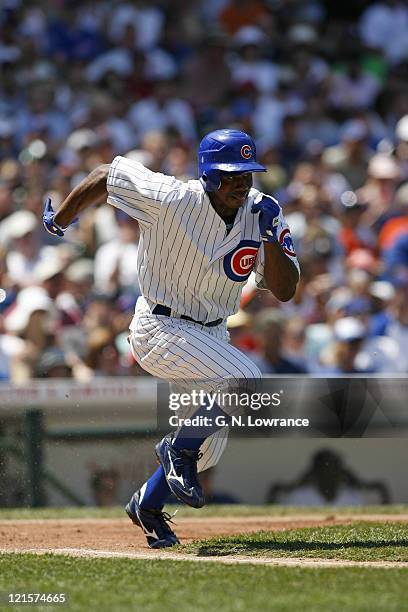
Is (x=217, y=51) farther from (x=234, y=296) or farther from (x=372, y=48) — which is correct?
(x=234, y=296)

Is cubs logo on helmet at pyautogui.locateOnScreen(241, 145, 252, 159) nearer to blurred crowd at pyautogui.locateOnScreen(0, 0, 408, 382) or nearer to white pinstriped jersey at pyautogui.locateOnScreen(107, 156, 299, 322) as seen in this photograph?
white pinstriped jersey at pyautogui.locateOnScreen(107, 156, 299, 322)

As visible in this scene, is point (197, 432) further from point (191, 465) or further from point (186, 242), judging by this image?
point (186, 242)

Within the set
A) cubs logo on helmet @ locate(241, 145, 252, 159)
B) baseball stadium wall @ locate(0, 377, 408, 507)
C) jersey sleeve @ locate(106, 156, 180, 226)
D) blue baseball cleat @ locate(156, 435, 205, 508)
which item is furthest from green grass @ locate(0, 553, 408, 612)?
baseball stadium wall @ locate(0, 377, 408, 507)

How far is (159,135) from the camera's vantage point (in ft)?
38.5

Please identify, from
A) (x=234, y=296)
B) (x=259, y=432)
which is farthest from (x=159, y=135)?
(x=234, y=296)

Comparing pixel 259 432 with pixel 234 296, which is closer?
pixel 234 296

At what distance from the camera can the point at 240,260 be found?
18.7ft

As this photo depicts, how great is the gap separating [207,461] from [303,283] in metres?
4.66

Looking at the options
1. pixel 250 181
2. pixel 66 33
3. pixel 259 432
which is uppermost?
pixel 66 33

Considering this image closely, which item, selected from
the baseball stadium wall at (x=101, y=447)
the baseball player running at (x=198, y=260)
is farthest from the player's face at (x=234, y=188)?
the baseball stadium wall at (x=101, y=447)

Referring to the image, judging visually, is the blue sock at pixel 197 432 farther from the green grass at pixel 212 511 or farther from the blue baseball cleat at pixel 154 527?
the green grass at pixel 212 511

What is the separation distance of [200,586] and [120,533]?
81.1 inches

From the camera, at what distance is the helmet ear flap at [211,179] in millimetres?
5531

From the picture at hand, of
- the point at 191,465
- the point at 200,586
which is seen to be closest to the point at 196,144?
the point at 191,465
